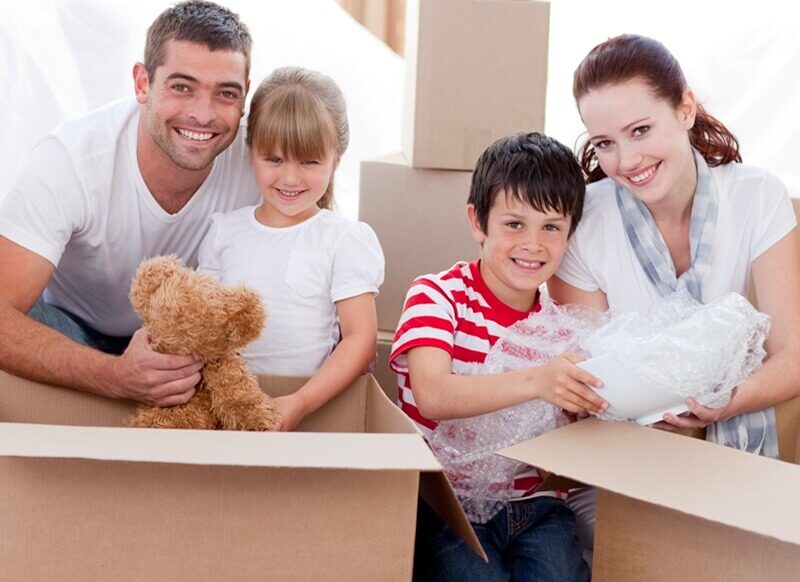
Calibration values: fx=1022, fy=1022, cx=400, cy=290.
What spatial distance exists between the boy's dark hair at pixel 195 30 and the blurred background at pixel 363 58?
70cm

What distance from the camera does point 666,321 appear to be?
3.81ft

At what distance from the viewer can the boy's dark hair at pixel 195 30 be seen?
1355 millimetres

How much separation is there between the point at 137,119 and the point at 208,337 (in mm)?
524

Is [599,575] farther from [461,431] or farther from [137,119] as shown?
[137,119]

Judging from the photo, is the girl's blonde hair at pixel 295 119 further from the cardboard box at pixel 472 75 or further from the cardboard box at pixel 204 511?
the cardboard box at pixel 204 511

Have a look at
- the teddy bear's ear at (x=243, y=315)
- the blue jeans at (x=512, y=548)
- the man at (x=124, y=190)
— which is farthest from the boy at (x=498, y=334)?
the man at (x=124, y=190)

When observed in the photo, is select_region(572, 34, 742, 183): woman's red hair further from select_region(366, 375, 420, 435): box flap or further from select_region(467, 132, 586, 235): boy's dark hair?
select_region(366, 375, 420, 435): box flap

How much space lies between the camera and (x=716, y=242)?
1320 mm

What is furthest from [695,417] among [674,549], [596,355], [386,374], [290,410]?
[386,374]

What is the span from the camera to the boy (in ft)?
3.70

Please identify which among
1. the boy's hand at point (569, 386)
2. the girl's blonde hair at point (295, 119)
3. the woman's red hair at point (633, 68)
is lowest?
the boy's hand at point (569, 386)

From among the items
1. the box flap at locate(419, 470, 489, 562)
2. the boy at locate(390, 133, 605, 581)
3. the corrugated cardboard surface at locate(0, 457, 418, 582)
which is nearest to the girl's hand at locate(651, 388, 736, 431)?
the boy at locate(390, 133, 605, 581)

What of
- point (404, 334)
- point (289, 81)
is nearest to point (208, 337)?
point (404, 334)

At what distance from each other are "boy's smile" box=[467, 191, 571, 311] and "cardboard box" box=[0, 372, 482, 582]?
0.44 m
